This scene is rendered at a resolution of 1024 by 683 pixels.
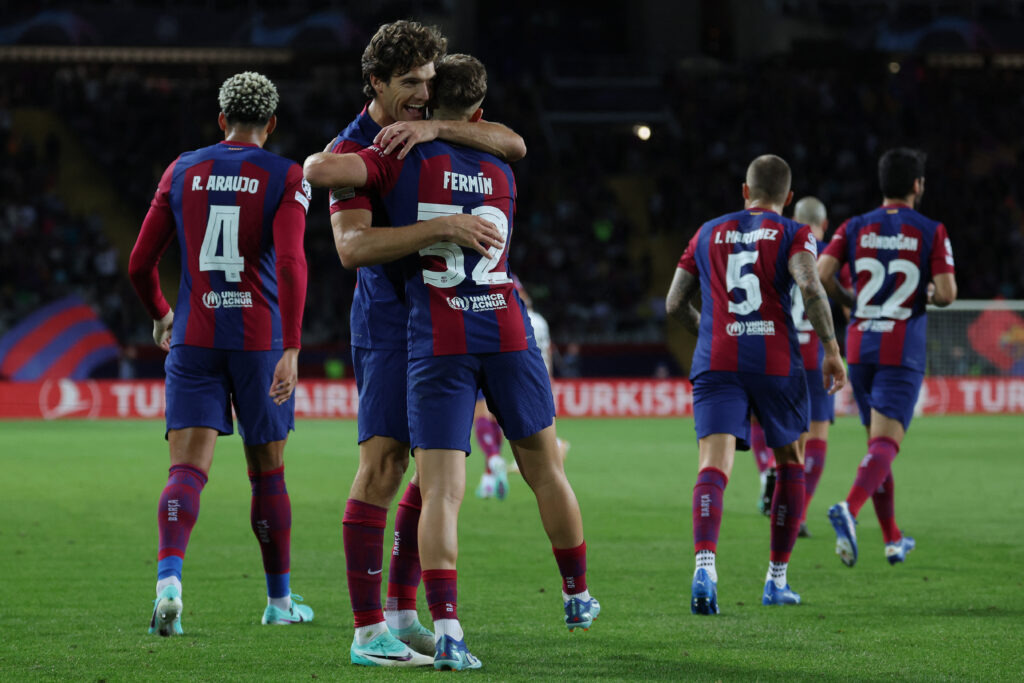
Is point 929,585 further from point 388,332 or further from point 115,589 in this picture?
point 115,589

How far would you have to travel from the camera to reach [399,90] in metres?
4.82

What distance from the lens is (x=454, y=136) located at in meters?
4.75

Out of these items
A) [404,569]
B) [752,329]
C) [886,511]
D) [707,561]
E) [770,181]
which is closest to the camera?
[404,569]

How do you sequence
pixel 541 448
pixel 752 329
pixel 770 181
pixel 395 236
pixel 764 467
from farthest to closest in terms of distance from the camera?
1. pixel 764 467
2. pixel 770 181
3. pixel 752 329
4. pixel 541 448
5. pixel 395 236

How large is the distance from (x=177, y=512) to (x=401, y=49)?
209 centimetres

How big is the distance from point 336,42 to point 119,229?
21.0ft

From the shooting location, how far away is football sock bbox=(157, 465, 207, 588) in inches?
215

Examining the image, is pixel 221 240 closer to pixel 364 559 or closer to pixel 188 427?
pixel 188 427

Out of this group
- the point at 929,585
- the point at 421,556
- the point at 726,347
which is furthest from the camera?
the point at 929,585

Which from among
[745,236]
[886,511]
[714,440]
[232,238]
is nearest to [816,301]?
[745,236]

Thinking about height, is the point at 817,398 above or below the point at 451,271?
below

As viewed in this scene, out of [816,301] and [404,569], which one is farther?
[816,301]

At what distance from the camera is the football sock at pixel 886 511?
8.08 metres

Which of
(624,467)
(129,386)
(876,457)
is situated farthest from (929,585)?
(129,386)
